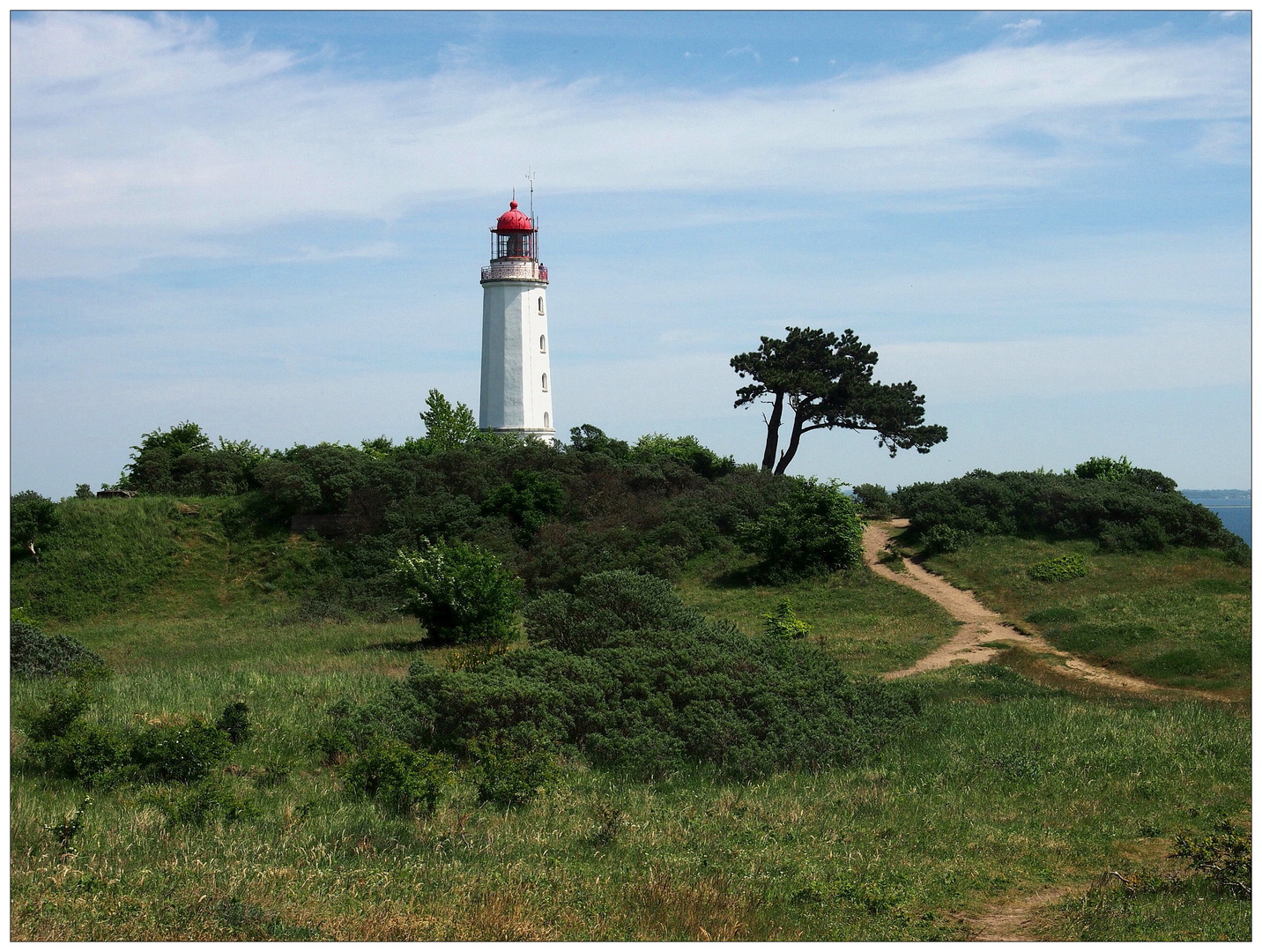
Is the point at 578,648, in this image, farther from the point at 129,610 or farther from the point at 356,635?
the point at 129,610

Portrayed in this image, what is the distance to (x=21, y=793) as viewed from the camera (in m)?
9.59

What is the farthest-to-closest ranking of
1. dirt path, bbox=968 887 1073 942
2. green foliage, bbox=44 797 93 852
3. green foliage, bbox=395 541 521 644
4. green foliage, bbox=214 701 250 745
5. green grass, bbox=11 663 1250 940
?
green foliage, bbox=395 541 521 644 < green foliage, bbox=214 701 250 745 < green foliage, bbox=44 797 93 852 < dirt path, bbox=968 887 1073 942 < green grass, bbox=11 663 1250 940

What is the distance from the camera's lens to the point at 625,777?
37.9 ft

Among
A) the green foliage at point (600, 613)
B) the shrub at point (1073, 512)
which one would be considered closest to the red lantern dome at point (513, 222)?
the shrub at point (1073, 512)

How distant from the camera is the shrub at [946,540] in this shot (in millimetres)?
30031

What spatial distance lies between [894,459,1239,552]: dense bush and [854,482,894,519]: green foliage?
2608mm

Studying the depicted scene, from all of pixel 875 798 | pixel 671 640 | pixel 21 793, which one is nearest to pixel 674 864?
pixel 875 798

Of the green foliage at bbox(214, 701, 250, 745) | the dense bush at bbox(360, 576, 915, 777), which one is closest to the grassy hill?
the green foliage at bbox(214, 701, 250, 745)

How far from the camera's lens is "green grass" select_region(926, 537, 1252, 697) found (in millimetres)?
18969

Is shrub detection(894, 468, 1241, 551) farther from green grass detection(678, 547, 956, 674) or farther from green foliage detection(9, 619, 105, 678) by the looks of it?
green foliage detection(9, 619, 105, 678)

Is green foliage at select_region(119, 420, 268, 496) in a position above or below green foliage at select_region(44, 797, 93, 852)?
above

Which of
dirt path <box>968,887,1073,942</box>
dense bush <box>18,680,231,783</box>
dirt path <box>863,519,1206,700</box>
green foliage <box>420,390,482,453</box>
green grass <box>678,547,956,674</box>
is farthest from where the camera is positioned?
green foliage <box>420,390,482,453</box>

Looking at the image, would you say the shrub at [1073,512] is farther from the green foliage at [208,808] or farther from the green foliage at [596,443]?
the green foliage at [208,808]

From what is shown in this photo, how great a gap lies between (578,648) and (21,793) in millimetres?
7545
